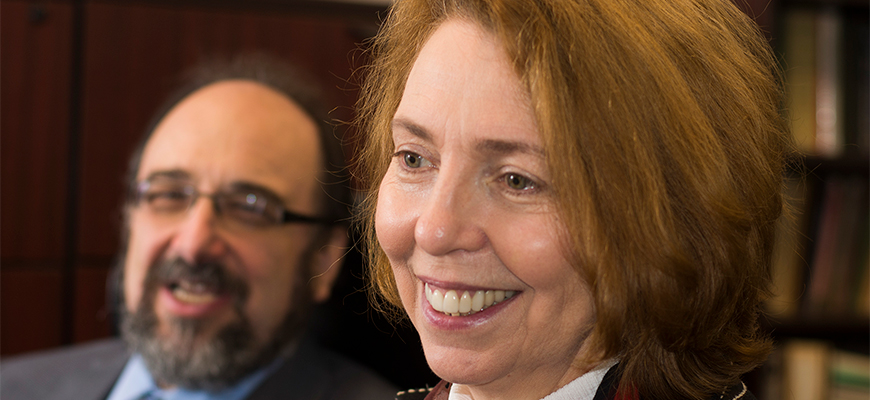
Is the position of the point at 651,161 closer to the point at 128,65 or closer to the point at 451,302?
the point at 451,302

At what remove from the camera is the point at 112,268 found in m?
1.84

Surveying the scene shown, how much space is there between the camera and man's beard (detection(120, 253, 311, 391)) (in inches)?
56.7

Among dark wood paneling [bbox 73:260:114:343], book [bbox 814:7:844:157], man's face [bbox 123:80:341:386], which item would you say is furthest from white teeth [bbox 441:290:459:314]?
book [bbox 814:7:844:157]

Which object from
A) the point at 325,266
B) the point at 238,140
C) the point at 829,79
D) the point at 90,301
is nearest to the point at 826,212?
the point at 829,79

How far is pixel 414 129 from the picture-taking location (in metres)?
0.70

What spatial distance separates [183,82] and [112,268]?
52cm

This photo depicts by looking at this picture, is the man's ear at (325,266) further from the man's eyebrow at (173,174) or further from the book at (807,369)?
the book at (807,369)

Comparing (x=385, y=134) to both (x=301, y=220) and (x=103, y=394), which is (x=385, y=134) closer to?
(x=301, y=220)

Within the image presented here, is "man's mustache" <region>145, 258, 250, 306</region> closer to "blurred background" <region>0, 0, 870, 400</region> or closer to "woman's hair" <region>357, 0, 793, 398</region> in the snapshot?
"blurred background" <region>0, 0, 870, 400</region>

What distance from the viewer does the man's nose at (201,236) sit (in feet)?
4.73

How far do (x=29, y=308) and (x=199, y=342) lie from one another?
64 cm

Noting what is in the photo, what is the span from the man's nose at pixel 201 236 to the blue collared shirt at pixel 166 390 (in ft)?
0.87

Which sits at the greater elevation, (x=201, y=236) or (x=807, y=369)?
(x=201, y=236)

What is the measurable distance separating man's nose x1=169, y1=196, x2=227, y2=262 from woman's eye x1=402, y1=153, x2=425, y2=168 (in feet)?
2.72
